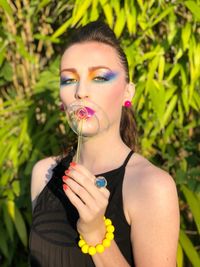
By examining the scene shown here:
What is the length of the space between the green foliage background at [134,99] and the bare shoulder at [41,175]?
45 centimetres

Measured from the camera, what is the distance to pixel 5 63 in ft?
7.38

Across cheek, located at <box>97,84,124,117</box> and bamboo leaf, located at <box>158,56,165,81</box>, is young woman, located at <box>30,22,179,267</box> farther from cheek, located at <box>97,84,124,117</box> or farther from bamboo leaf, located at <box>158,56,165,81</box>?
bamboo leaf, located at <box>158,56,165,81</box>

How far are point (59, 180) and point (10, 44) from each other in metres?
1.06

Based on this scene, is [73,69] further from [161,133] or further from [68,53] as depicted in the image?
[161,133]

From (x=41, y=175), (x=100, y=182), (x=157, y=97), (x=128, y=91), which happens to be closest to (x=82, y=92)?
(x=128, y=91)

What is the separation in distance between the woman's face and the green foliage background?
26.0 inches

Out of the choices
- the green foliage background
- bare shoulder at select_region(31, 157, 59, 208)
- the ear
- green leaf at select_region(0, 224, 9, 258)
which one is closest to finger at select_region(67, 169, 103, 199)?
the ear

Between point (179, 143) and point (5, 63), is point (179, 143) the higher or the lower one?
the lower one

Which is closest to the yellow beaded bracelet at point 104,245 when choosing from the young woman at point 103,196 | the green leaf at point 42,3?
the young woman at point 103,196

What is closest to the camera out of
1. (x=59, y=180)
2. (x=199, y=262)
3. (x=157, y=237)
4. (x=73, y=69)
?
(x=157, y=237)

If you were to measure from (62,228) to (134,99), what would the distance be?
83 cm

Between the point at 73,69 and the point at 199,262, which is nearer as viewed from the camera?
the point at 73,69

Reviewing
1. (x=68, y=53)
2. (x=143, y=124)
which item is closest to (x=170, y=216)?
(x=68, y=53)

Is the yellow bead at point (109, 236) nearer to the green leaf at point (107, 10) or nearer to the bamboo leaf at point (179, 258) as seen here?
the bamboo leaf at point (179, 258)
